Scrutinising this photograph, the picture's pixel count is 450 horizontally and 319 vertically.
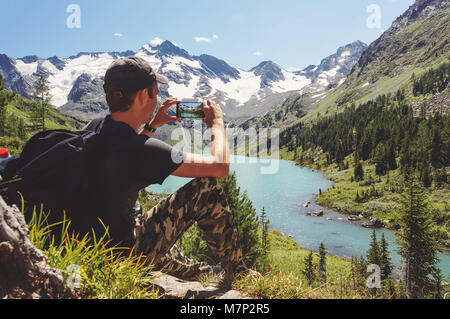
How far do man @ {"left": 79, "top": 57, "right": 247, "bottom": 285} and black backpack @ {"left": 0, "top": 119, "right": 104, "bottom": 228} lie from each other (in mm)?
101

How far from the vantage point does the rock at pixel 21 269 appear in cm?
200

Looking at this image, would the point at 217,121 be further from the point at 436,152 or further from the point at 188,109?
the point at 436,152

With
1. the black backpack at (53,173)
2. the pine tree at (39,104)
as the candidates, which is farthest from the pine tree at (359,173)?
the black backpack at (53,173)

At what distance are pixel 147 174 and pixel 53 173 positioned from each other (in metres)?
0.85

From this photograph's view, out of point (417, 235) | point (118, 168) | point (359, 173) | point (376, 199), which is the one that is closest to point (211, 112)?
point (118, 168)

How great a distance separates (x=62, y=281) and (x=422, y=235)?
31312 mm

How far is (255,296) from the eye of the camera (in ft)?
12.0

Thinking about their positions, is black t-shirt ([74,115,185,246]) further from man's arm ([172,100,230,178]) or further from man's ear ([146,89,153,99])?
man's ear ([146,89,153,99])

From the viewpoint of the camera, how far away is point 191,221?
12.5 feet

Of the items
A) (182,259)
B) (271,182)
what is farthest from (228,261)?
(271,182)

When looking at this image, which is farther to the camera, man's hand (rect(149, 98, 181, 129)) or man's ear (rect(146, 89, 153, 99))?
man's hand (rect(149, 98, 181, 129))

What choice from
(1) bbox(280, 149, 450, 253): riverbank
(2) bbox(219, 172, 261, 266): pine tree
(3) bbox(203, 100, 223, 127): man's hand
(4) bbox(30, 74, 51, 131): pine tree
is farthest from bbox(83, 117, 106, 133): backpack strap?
(1) bbox(280, 149, 450, 253): riverbank

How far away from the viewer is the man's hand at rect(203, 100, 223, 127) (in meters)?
3.57
